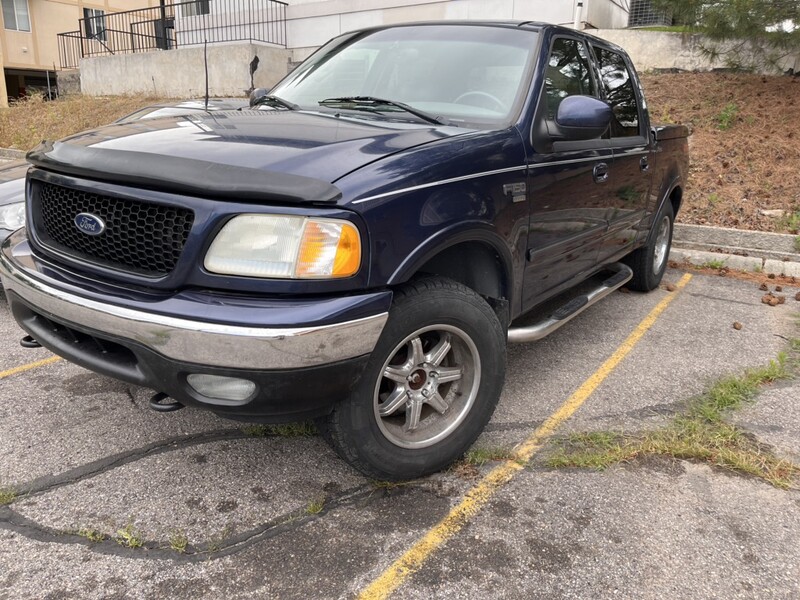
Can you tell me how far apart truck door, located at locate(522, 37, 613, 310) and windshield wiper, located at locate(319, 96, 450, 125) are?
1.66 ft

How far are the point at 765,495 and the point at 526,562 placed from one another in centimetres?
118

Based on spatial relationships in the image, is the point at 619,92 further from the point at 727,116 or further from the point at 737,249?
the point at 727,116

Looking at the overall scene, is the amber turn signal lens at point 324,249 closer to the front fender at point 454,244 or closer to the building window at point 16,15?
the front fender at point 454,244

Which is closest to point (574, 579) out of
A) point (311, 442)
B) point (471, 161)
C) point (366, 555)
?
point (366, 555)

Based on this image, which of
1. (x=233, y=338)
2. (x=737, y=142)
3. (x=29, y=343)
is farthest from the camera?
(x=737, y=142)

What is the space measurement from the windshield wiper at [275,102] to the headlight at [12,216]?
1869 mm

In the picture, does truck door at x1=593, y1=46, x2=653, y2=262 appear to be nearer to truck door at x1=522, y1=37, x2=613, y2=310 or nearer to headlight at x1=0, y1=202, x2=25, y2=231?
truck door at x1=522, y1=37, x2=613, y2=310

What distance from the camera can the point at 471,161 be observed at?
2682mm

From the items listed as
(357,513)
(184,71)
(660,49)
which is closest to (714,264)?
(357,513)

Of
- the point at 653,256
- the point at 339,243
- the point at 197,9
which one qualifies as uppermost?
the point at 197,9

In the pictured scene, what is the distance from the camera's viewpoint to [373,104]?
10.9 feet

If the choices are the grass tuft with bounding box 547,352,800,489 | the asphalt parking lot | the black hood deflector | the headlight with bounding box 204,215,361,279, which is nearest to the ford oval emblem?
the black hood deflector

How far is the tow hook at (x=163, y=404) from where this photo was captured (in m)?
2.39

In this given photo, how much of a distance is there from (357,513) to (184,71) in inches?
680
